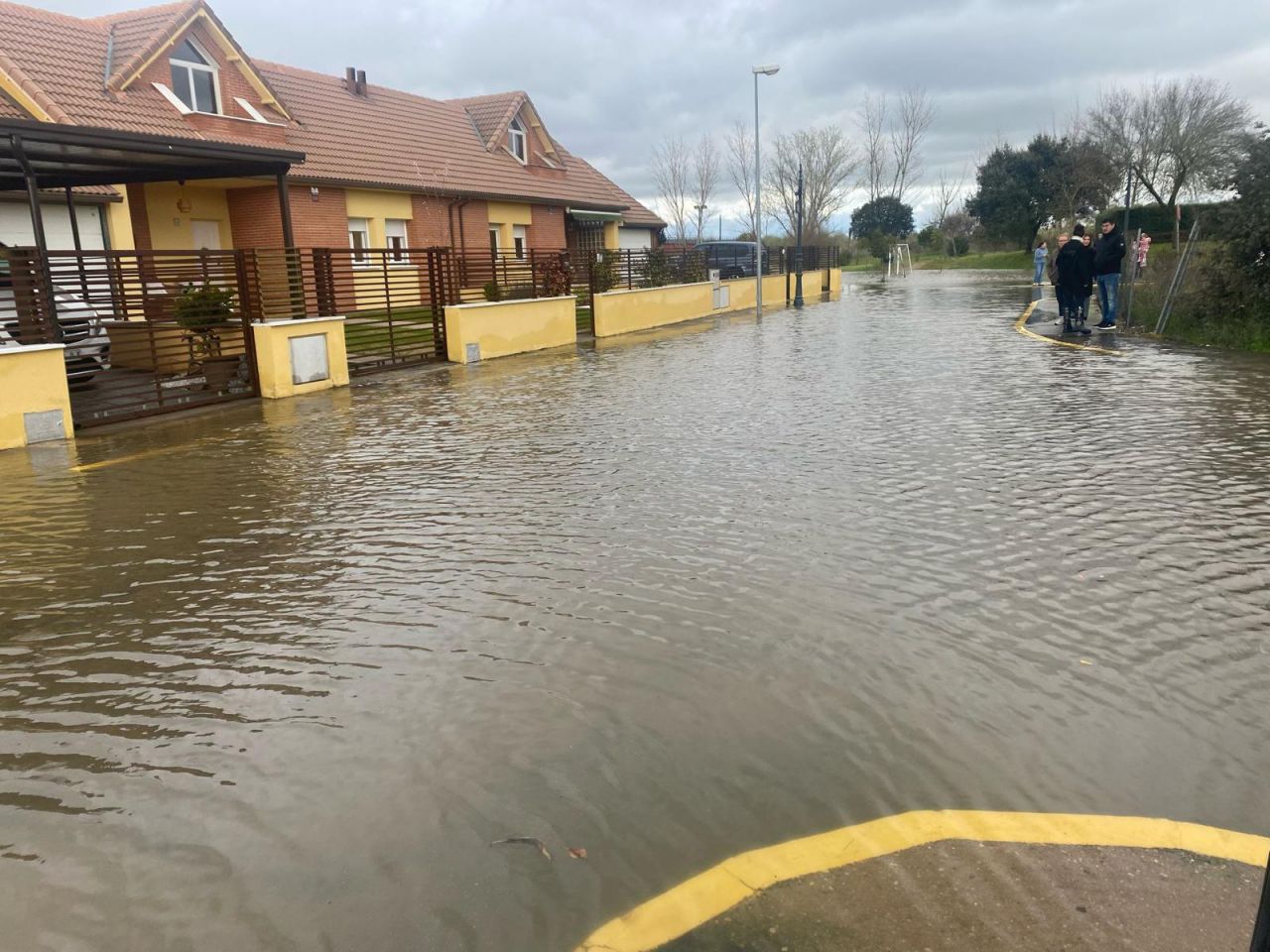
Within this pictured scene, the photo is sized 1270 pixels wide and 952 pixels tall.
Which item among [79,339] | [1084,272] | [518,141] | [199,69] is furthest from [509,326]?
[518,141]

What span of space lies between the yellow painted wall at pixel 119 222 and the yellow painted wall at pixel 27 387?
1055cm

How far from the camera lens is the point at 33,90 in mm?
18984

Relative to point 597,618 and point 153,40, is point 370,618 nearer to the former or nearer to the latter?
point 597,618

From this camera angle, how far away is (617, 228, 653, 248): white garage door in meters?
41.3

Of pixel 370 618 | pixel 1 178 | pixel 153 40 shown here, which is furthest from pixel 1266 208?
pixel 153 40

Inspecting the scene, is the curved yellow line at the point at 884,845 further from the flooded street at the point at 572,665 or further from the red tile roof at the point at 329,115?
the red tile roof at the point at 329,115

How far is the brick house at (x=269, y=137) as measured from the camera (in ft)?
66.8

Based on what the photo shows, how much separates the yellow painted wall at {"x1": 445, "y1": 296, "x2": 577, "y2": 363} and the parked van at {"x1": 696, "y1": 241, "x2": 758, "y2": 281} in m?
10.7

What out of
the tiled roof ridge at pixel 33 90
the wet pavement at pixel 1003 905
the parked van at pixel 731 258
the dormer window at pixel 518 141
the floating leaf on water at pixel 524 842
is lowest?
the wet pavement at pixel 1003 905

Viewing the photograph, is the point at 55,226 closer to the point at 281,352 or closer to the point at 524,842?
the point at 281,352

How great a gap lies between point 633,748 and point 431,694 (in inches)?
40.7

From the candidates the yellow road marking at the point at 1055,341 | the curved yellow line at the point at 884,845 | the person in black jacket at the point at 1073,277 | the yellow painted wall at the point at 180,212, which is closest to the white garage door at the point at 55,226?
the yellow painted wall at the point at 180,212

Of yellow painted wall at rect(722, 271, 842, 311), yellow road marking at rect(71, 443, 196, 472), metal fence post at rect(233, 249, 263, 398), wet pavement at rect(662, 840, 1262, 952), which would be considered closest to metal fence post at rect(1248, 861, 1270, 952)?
wet pavement at rect(662, 840, 1262, 952)

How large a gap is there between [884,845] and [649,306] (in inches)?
907
